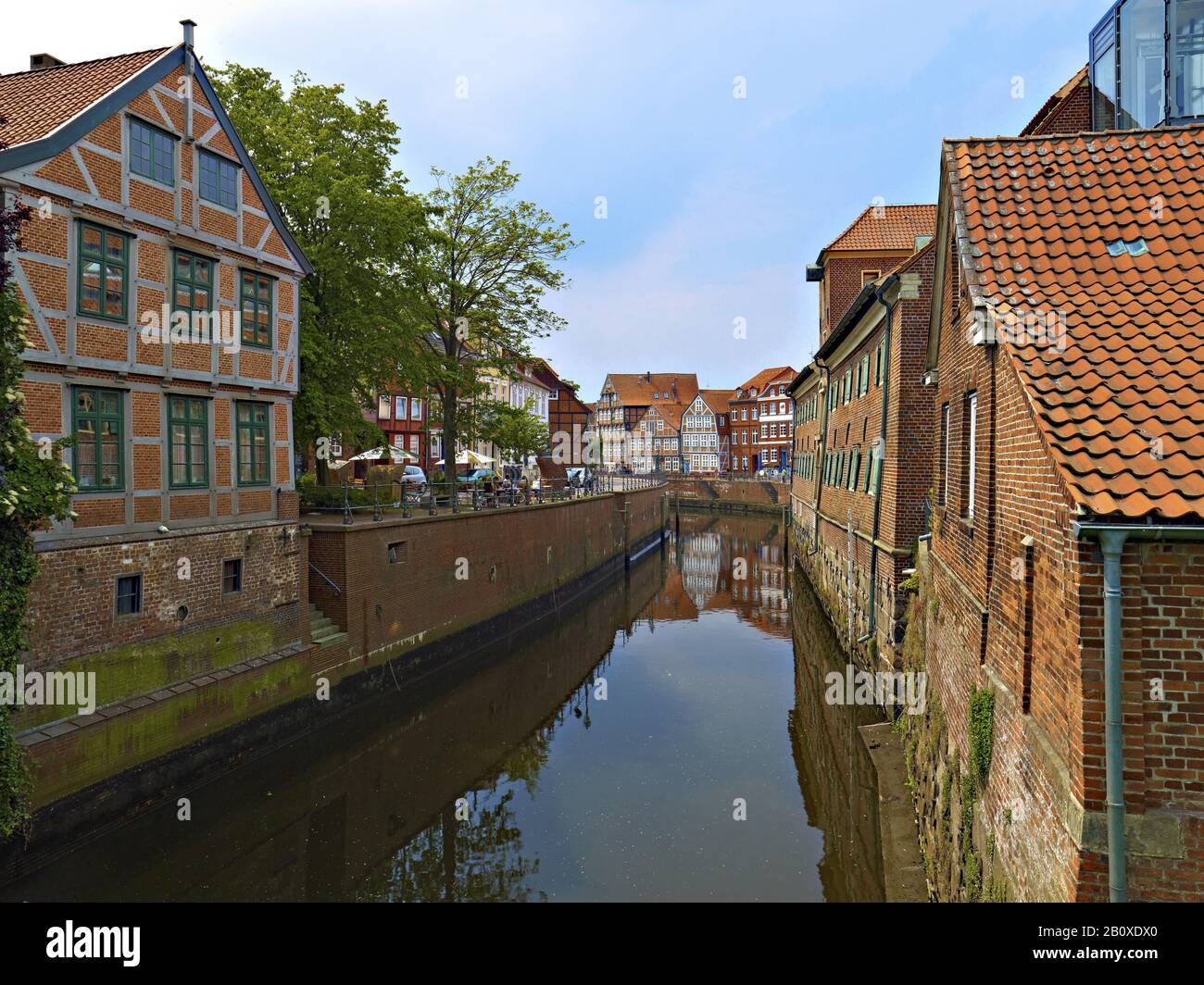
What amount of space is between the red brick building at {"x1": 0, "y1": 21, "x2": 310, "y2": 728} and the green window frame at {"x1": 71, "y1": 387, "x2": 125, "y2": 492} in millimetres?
26

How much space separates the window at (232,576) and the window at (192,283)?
14.5ft

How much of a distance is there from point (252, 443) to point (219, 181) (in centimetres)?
479

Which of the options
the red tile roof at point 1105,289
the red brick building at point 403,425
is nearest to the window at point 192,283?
the red tile roof at point 1105,289

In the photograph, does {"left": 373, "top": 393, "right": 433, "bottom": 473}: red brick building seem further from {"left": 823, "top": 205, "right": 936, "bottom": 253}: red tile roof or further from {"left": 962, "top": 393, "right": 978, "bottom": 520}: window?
{"left": 962, "top": 393, "right": 978, "bottom": 520}: window

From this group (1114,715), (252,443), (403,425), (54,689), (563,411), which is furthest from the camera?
(563,411)

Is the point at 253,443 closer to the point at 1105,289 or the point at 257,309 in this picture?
the point at 257,309

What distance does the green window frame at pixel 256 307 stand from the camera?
1430 cm

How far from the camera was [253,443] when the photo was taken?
14.5m

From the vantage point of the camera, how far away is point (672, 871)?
32.2 feet

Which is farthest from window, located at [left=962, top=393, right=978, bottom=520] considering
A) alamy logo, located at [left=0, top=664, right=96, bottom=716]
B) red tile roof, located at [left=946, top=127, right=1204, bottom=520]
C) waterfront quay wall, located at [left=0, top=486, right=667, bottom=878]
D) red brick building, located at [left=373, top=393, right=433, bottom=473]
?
red brick building, located at [left=373, top=393, right=433, bottom=473]

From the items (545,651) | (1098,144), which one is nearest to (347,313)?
(545,651)

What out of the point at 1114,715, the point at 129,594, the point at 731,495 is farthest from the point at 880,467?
the point at 731,495

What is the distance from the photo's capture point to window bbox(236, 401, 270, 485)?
1421 cm
